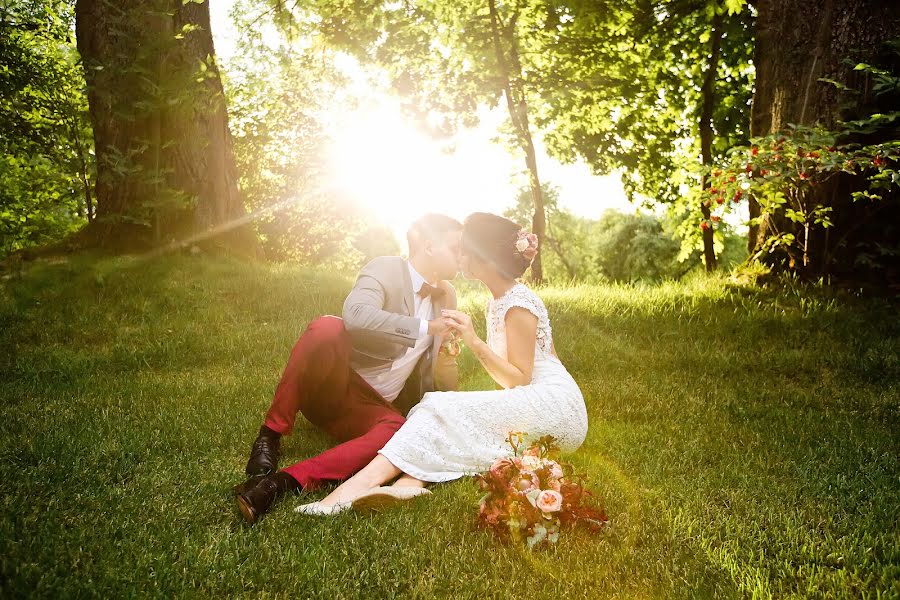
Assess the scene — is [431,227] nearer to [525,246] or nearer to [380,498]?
[525,246]

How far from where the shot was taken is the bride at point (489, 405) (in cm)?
379

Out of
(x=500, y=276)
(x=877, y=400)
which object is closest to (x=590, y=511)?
(x=500, y=276)

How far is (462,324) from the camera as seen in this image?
408 centimetres

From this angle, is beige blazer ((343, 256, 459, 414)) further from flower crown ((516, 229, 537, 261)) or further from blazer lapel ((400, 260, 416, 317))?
flower crown ((516, 229, 537, 261))

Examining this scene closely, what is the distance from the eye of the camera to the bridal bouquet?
3227mm

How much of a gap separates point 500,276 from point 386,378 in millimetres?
1212

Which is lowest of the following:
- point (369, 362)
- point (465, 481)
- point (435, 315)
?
point (465, 481)

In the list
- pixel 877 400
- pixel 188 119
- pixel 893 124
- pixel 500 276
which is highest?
pixel 188 119

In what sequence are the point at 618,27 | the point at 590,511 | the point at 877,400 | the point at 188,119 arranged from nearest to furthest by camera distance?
the point at 590,511 → the point at 877,400 → the point at 188,119 → the point at 618,27

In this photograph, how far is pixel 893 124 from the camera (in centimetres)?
745

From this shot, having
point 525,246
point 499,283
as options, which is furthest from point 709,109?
point 499,283

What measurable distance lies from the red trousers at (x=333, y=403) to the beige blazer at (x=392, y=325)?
0.16m

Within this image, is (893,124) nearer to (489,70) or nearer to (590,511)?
(590,511)

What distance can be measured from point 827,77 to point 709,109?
17.1ft
